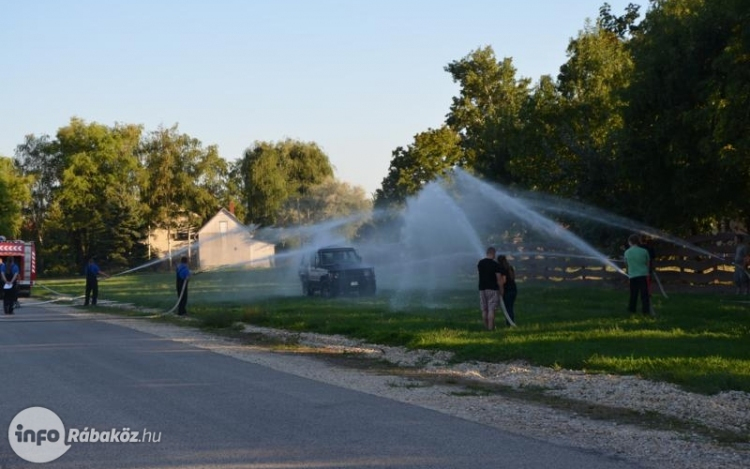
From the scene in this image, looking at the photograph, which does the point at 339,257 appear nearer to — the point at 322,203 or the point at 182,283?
the point at 182,283

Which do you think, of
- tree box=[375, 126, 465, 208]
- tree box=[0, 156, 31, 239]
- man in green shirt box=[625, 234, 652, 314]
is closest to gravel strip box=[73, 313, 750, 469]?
man in green shirt box=[625, 234, 652, 314]

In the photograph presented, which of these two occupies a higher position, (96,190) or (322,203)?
(96,190)

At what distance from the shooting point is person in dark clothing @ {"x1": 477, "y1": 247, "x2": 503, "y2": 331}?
18453 mm

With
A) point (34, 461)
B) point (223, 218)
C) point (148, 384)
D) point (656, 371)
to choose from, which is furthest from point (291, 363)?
point (223, 218)

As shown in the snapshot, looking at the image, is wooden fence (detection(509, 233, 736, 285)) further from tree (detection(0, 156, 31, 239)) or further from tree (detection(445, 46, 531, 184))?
tree (detection(0, 156, 31, 239))

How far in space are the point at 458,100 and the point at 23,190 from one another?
4824 cm

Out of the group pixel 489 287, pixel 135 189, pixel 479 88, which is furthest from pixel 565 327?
pixel 135 189

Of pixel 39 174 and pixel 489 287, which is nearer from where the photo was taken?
pixel 489 287

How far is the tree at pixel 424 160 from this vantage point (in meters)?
53.0

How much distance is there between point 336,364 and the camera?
15.9m

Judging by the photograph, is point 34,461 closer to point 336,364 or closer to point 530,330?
point 336,364

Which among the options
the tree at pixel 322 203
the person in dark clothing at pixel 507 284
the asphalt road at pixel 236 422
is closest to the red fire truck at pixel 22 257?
the asphalt road at pixel 236 422

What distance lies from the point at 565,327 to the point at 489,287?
69.4 inches

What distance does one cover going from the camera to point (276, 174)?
88.1 m
